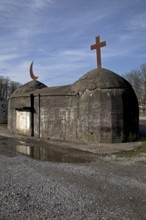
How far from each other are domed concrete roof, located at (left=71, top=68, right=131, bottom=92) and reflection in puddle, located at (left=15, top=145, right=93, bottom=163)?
4.11 m

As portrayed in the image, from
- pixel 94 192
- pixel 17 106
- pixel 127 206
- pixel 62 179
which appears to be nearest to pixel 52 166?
pixel 62 179

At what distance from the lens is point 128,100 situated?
1380 centimetres

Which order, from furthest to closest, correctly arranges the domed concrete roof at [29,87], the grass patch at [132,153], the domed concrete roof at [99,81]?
the domed concrete roof at [29,87], the domed concrete roof at [99,81], the grass patch at [132,153]

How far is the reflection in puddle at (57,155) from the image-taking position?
952 cm

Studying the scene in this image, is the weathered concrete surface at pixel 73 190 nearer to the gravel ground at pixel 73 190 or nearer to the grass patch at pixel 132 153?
the gravel ground at pixel 73 190

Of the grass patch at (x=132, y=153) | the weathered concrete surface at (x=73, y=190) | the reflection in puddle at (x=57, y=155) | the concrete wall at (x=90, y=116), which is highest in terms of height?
the concrete wall at (x=90, y=116)

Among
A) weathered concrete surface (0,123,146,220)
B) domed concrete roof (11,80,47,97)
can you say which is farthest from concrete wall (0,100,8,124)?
weathered concrete surface (0,123,146,220)

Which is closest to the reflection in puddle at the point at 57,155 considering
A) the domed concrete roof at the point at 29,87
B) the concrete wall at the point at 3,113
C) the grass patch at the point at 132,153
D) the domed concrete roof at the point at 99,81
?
the grass patch at the point at 132,153

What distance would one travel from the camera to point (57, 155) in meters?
10.5

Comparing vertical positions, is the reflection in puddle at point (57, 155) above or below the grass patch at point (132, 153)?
below

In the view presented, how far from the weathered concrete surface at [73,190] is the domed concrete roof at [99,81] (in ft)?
18.3

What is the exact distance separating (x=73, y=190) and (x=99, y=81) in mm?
8786

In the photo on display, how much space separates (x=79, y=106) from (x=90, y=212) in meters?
9.81

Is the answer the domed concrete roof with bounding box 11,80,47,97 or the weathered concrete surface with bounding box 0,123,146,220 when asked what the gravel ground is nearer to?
the weathered concrete surface with bounding box 0,123,146,220
